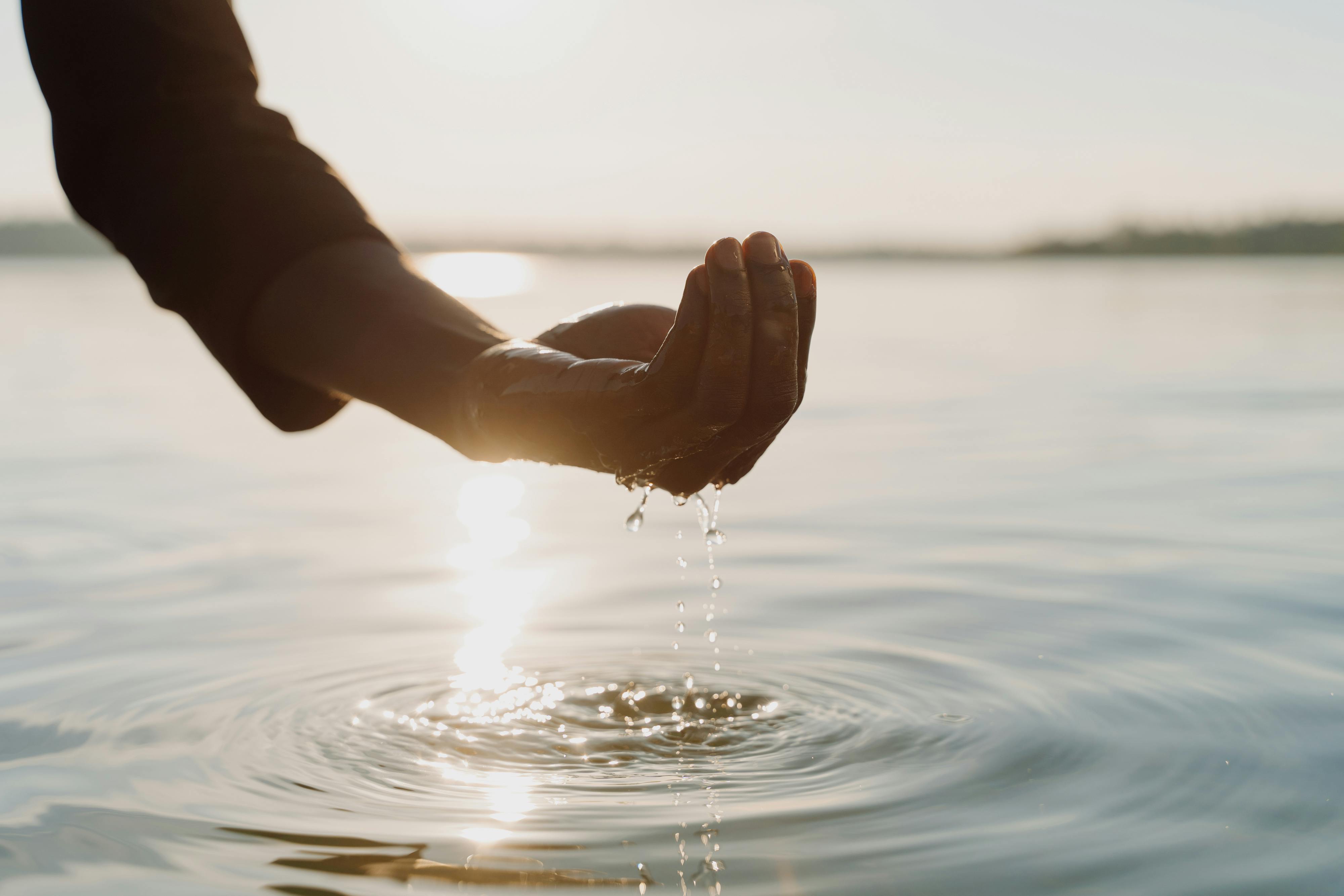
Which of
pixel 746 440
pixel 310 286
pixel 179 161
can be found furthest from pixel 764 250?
pixel 179 161

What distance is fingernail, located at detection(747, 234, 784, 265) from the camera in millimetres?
1778

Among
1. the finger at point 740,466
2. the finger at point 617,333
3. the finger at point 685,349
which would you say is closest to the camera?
the finger at point 685,349

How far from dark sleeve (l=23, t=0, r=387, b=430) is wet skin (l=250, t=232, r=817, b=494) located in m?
0.05

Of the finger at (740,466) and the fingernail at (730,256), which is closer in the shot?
the fingernail at (730,256)

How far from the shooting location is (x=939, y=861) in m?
2.23

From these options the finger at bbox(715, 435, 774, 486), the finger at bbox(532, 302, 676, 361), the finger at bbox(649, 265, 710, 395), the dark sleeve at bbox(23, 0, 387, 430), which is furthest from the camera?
the finger at bbox(532, 302, 676, 361)

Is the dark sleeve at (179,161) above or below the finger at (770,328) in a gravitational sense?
above

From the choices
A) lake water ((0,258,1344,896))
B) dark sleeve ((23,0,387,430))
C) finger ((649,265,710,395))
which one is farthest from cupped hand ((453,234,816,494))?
lake water ((0,258,1344,896))

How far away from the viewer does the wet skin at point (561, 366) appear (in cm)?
176

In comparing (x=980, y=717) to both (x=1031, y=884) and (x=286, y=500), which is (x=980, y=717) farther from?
(x=286, y=500)

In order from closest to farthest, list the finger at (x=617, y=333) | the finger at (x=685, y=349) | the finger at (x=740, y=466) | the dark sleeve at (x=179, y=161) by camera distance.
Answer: the finger at (x=685, y=349) < the dark sleeve at (x=179, y=161) < the finger at (x=740, y=466) < the finger at (x=617, y=333)

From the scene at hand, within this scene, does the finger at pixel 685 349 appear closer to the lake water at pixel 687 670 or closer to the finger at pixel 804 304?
the finger at pixel 804 304

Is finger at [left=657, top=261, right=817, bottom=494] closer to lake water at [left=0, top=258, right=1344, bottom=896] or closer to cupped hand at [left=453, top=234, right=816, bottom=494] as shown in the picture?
cupped hand at [left=453, top=234, right=816, bottom=494]

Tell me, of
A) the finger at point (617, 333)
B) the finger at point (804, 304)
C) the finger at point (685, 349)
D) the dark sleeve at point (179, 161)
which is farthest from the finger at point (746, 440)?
the dark sleeve at point (179, 161)
